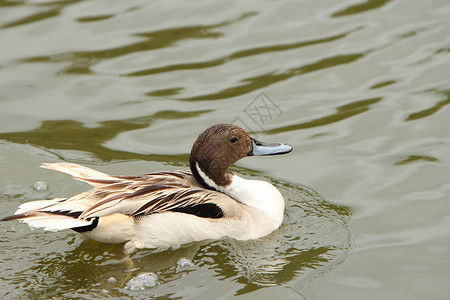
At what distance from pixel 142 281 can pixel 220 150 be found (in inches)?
63.8

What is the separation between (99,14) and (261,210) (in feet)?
20.1

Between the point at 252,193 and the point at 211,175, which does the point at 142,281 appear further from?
the point at 252,193

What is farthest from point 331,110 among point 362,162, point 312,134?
point 362,162

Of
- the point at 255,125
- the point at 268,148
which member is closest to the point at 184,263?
the point at 268,148

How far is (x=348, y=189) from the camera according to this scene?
8.27 m

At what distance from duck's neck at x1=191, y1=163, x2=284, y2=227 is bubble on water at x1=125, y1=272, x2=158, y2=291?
1315 mm

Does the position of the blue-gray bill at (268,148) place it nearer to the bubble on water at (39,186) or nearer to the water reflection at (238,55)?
the bubble on water at (39,186)

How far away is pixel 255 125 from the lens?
32.4 ft

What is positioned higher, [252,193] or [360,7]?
[360,7]

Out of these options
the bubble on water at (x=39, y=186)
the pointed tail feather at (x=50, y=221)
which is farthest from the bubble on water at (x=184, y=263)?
the bubble on water at (x=39, y=186)

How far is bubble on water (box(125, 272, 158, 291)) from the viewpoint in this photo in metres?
6.35

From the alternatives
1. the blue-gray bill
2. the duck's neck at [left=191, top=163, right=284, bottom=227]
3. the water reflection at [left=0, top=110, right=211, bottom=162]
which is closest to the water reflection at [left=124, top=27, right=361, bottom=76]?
the water reflection at [left=0, top=110, right=211, bottom=162]

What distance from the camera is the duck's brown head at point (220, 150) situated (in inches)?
289

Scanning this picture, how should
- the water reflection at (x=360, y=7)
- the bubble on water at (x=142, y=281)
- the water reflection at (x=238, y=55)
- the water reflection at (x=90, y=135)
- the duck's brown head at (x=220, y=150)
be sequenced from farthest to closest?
the water reflection at (x=360, y=7) < the water reflection at (x=238, y=55) < the water reflection at (x=90, y=135) < the duck's brown head at (x=220, y=150) < the bubble on water at (x=142, y=281)
